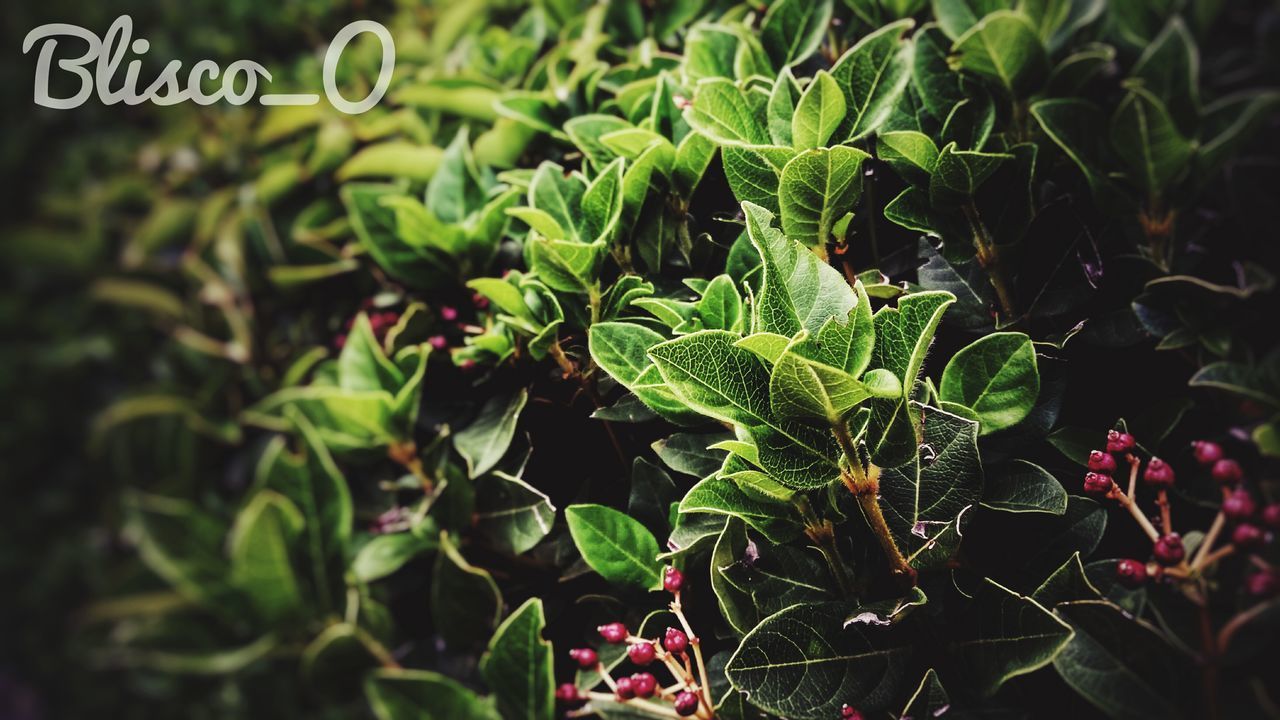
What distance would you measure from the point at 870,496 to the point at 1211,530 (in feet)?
0.86

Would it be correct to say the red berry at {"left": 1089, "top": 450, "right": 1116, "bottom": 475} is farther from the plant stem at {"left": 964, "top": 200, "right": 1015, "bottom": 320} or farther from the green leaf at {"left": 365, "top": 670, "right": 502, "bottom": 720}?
the green leaf at {"left": 365, "top": 670, "right": 502, "bottom": 720}

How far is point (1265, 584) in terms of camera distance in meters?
0.53

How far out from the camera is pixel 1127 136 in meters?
0.76

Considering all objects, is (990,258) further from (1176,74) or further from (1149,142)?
(1176,74)

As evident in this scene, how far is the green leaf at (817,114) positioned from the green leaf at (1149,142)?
0.29m

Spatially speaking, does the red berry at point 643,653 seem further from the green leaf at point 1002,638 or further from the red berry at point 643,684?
the green leaf at point 1002,638

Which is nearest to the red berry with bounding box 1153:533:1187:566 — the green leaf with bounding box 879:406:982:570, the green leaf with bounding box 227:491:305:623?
the green leaf with bounding box 879:406:982:570

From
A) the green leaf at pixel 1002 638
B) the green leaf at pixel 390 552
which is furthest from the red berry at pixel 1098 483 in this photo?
the green leaf at pixel 390 552

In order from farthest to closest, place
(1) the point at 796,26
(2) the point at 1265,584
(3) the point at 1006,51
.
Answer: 1. (1) the point at 796,26
2. (3) the point at 1006,51
3. (2) the point at 1265,584

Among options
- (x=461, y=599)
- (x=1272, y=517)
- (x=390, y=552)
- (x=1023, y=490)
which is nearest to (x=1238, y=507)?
(x=1272, y=517)

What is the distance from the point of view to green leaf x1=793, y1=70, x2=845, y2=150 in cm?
72

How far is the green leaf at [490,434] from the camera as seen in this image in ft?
2.79

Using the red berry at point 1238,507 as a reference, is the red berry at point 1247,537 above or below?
below

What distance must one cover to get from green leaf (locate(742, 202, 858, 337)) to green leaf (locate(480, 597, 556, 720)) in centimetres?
40
